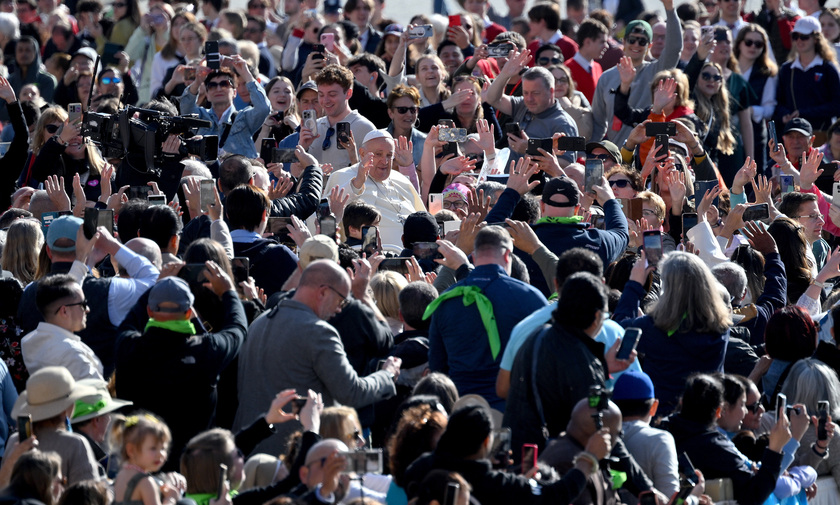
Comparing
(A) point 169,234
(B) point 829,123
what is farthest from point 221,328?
(B) point 829,123

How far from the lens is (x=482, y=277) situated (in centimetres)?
603

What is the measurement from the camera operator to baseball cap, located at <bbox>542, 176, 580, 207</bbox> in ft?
→ 12.5

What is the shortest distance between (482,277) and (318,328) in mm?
783

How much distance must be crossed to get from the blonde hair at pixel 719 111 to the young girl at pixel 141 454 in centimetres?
729

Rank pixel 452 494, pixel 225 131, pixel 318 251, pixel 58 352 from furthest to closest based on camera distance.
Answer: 1. pixel 225 131
2. pixel 318 251
3. pixel 58 352
4. pixel 452 494

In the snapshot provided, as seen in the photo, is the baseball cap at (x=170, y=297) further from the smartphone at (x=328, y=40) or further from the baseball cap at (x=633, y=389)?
the smartphone at (x=328, y=40)

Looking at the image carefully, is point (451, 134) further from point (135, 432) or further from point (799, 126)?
point (135, 432)

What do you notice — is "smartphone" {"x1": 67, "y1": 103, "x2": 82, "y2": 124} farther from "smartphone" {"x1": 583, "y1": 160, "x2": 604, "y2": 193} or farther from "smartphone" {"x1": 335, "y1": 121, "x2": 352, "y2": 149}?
"smartphone" {"x1": 583, "y1": 160, "x2": 604, "y2": 193}

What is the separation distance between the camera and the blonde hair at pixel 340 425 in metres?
5.14

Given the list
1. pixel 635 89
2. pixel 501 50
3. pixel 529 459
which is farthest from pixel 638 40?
pixel 529 459

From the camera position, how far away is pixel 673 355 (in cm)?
610

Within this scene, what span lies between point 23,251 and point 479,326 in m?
2.73

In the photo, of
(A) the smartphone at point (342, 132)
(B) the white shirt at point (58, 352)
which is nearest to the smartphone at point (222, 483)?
(B) the white shirt at point (58, 352)

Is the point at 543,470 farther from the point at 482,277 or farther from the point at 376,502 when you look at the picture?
the point at 482,277
